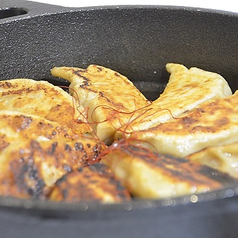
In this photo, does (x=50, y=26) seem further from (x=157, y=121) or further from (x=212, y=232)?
(x=212, y=232)

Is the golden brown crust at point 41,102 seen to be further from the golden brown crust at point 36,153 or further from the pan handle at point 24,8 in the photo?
A: the pan handle at point 24,8

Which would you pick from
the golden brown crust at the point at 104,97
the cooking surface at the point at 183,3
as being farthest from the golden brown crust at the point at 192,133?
the cooking surface at the point at 183,3

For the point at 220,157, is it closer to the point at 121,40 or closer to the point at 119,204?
the point at 119,204

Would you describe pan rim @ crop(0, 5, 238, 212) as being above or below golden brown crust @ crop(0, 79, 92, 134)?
above

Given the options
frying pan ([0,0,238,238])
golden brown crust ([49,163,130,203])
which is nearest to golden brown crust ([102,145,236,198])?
golden brown crust ([49,163,130,203])

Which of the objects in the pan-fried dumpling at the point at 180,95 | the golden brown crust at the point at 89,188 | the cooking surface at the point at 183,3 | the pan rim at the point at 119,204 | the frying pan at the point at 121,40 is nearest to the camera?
the pan rim at the point at 119,204

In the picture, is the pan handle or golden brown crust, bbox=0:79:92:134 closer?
golden brown crust, bbox=0:79:92:134

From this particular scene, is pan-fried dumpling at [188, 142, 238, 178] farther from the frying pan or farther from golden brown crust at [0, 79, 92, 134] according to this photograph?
the frying pan

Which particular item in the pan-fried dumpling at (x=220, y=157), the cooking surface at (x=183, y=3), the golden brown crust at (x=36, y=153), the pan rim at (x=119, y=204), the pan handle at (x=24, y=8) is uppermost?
the pan handle at (x=24, y=8)
